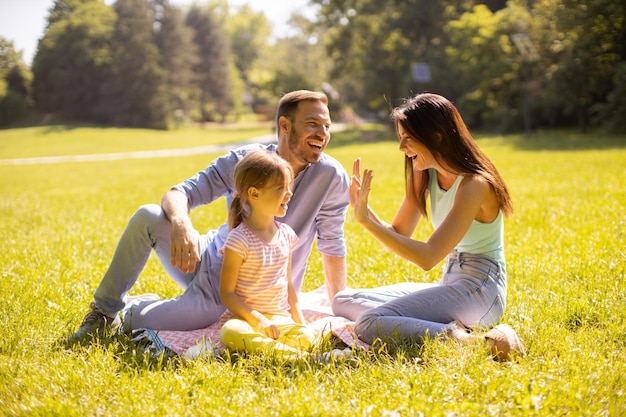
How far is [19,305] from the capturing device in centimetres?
439

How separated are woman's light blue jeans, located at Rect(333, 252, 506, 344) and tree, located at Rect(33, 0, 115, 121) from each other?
47.9 m

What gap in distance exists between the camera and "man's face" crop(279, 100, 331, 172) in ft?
13.3

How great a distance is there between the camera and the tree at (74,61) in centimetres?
4662

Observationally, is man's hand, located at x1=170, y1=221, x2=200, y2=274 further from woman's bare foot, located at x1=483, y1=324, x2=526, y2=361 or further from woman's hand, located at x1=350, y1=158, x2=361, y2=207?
woman's bare foot, located at x1=483, y1=324, x2=526, y2=361

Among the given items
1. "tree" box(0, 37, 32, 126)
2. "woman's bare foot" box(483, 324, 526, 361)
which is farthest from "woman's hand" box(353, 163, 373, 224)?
"tree" box(0, 37, 32, 126)

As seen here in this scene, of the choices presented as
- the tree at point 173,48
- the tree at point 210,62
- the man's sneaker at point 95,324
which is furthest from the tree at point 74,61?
the man's sneaker at point 95,324

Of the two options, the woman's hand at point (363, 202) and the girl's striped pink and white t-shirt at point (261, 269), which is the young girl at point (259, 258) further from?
the woman's hand at point (363, 202)

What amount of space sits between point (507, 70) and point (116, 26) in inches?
1334

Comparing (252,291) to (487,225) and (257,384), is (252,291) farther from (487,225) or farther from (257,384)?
(487,225)

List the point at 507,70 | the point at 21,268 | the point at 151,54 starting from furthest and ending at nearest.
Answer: the point at 151,54, the point at 507,70, the point at 21,268

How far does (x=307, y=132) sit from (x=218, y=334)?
4.70ft

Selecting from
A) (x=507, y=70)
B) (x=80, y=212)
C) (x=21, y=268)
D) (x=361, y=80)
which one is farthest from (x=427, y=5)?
(x=21, y=268)

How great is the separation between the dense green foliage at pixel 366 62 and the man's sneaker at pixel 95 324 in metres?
21.1

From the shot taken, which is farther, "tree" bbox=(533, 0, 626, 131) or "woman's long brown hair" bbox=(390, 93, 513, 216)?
"tree" bbox=(533, 0, 626, 131)
